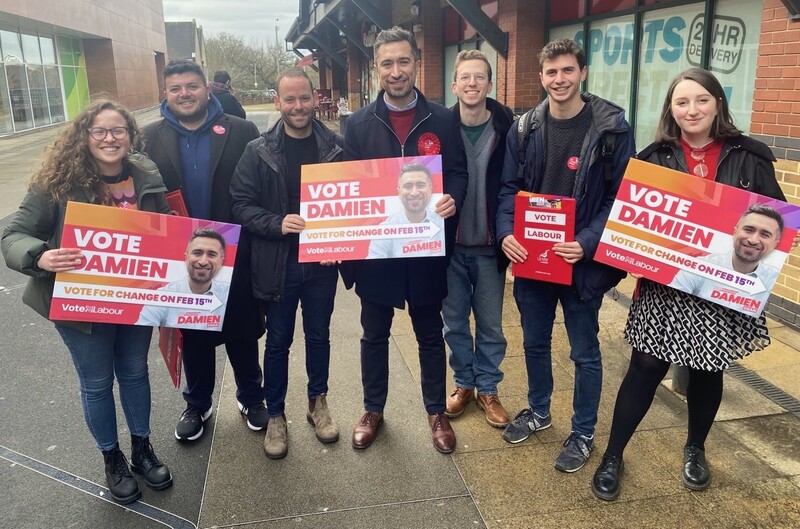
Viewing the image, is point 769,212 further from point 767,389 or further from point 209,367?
point 209,367

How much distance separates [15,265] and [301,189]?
1.28m

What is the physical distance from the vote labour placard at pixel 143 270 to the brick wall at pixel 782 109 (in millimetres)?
4114

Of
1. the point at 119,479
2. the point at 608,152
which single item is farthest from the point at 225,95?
the point at 608,152

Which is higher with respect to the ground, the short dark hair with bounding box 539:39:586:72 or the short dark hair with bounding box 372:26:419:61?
the short dark hair with bounding box 372:26:419:61

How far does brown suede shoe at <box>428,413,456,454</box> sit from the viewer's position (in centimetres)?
340

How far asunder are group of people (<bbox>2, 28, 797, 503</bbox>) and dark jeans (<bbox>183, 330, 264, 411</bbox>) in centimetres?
1

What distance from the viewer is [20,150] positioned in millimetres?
19891

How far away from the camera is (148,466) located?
321 cm

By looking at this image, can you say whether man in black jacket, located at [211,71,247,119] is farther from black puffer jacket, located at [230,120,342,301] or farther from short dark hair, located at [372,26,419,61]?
short dark hair, located at [372,26,419,61]

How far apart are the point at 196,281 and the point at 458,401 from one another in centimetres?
170

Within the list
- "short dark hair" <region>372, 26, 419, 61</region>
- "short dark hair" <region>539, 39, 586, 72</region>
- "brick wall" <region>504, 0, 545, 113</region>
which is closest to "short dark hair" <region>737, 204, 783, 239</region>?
"short dark hair" <region>539, 39, 586, 72</region>

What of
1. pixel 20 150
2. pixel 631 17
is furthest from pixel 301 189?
pixel 20 150

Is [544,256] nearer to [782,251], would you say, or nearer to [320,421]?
[782,251]

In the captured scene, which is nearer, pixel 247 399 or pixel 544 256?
pixel 544 256
